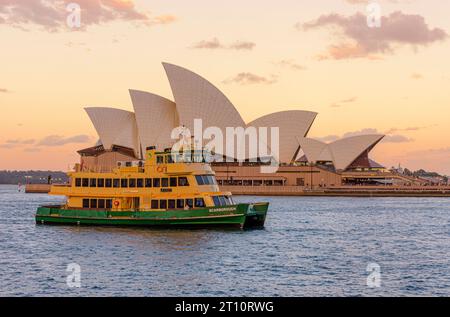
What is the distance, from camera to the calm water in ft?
70.2

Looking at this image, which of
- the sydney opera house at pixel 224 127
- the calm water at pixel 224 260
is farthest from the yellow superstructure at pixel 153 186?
the sydney opera house at pixel 224 127

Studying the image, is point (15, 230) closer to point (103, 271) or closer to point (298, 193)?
point (103, 271)

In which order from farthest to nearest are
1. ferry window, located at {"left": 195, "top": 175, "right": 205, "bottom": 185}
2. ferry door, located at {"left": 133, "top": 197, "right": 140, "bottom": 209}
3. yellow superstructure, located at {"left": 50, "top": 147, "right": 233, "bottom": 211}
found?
ferry door, located at {"left": 133, "top": 197, "right": 140, "bottom": 209}
ferry window, located at {"left": 195, "top": 175, "right": 205, "bottom": 185}
yellow superstructure, located at {"left": 50, "top": 147, "right": 233, "bottom": 211}

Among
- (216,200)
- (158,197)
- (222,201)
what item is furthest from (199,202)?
(158,197)

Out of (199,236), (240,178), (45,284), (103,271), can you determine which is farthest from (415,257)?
(240,178)

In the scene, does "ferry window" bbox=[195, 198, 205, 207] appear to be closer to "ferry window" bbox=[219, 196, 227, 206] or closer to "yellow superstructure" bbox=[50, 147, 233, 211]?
"yellow superstructure" bbox=[50, 147, 233, 211]

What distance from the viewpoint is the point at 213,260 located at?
2697cm

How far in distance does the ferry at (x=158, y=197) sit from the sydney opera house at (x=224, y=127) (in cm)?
6175

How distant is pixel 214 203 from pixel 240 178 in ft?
271

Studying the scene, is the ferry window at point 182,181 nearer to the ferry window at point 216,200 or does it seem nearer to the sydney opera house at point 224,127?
the ferry window at point 216,200

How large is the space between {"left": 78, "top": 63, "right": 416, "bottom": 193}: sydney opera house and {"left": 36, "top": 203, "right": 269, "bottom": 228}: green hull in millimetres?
62251

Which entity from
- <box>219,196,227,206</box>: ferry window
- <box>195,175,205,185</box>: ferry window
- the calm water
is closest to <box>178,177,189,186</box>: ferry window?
<box>195,175,205,185</box>: ferry window

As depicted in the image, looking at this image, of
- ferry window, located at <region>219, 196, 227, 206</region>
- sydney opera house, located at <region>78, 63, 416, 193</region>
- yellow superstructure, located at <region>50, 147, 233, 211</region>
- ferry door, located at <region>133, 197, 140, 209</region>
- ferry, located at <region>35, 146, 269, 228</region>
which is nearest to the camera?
ferry, located at <region>35, 146, 269, 228</region>

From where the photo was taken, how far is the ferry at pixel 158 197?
37.5 meters
